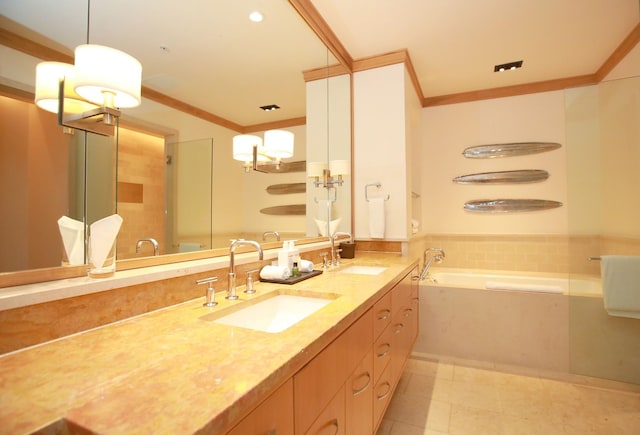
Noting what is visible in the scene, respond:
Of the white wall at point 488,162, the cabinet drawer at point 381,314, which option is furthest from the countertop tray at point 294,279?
the white wall at point 488,162

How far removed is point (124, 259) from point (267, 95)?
129 centimetres

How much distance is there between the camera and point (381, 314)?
1.49 m

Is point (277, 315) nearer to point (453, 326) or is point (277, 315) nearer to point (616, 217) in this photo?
→ point (453, 326)

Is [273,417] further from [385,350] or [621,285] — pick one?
[621,285]

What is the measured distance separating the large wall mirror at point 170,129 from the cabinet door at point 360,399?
842 millimetres

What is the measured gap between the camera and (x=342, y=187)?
110 inches

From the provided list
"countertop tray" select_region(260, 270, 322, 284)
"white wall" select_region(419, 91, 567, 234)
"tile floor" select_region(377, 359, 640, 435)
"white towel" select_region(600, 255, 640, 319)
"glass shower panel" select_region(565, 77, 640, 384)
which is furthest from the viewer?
"white wall" select_region(419, 91, 567, 234)

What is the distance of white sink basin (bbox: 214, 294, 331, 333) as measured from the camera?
4.08 feet

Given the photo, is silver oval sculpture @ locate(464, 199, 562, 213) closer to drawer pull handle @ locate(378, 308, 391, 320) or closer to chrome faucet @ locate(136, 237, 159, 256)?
drawer pull handle @ locate(378, 308, 391, 320)

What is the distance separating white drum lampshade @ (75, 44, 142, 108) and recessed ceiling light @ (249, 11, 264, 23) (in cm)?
100

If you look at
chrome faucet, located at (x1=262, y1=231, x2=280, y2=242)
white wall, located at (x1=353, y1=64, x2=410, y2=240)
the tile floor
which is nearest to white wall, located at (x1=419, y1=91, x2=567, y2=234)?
white wall, located at (x1=353, y1=64, x2=410, y2=240)

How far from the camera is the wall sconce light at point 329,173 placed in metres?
2.48

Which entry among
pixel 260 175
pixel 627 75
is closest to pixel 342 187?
pixel 260 175

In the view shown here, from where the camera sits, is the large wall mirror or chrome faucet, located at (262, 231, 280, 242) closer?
the large wall mirror
